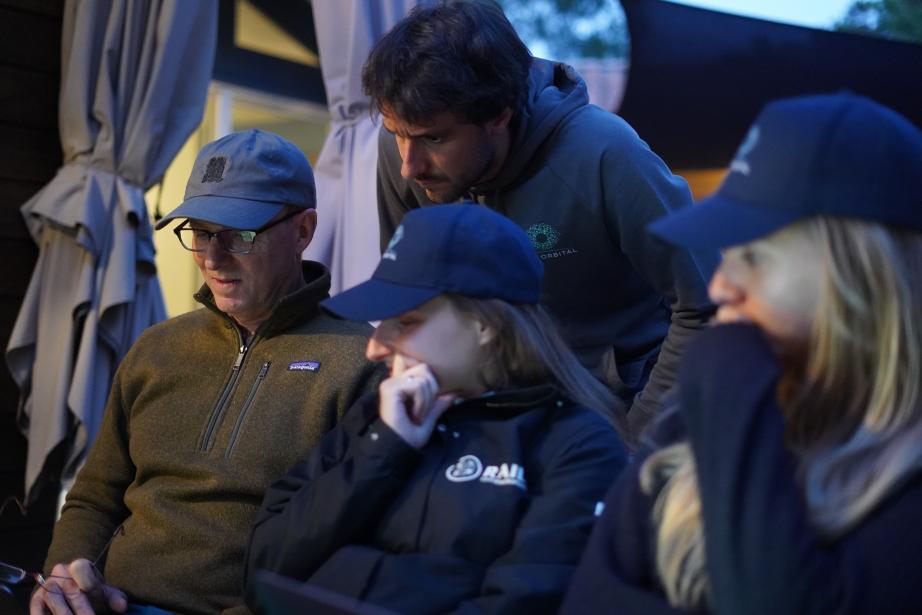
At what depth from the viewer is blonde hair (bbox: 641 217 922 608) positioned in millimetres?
1131

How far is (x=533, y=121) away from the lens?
222 cm

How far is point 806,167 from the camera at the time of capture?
46.3 inches

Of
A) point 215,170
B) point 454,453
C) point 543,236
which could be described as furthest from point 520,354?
point 215,170

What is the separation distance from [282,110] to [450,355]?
12.3 feet

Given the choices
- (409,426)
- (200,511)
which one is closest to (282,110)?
(200,511)

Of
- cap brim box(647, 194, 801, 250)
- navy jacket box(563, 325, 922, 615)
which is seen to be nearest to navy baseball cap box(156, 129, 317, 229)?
cap brim box(647, 194, 801, 250)

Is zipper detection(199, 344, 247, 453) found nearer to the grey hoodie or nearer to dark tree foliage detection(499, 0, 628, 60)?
the grey hoodie

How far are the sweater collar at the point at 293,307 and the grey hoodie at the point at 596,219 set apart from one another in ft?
1.27

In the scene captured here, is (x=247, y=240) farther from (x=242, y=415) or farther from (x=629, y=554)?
(x=629, y=554)

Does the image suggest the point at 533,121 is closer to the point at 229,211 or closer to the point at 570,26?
the point at 229,211

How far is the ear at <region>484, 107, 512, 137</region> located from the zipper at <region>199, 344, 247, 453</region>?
665mm

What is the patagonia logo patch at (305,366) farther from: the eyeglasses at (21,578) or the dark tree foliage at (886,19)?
the dark tree foliage at (886,19)

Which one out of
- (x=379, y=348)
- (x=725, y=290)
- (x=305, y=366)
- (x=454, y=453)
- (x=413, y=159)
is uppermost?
(x=725, y=290)

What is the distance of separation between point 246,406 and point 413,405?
59 cm
